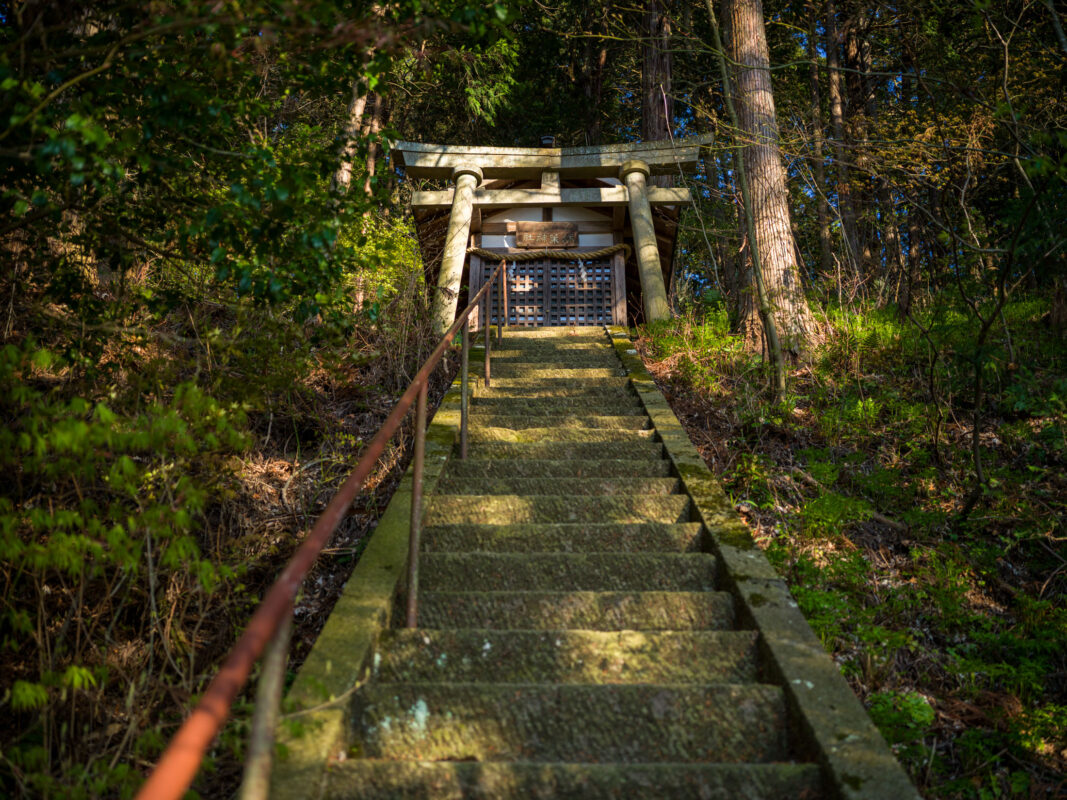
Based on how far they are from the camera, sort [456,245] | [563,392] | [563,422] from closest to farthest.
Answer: [563,422]
[563,392]
[456,245]

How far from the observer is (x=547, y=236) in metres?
9.20

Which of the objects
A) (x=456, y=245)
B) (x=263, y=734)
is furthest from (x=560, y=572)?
(x=456, y=245)

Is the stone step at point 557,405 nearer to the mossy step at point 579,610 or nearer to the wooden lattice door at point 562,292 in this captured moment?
the mossy step at point 579,610

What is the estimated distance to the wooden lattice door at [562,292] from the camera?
896 centimetres

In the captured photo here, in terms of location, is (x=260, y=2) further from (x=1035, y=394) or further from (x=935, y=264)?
(x=935, y=264)

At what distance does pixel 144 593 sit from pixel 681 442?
2969 millimetres

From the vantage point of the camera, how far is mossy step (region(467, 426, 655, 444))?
14.7 ft

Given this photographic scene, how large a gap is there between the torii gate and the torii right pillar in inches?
0.5

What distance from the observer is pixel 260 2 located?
230 centimetres

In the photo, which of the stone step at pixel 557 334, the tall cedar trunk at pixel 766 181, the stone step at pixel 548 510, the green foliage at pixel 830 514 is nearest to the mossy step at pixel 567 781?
the stone step at pixel 548 510

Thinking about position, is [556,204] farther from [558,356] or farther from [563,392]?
[563,392]

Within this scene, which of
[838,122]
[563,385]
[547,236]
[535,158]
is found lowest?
[563,385]

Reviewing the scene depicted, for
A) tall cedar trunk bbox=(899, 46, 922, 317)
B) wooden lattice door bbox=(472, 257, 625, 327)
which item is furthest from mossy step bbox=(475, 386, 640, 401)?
tall cedar trunk bbox=(899, 46, 922, 317)

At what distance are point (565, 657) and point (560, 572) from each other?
57 cm
